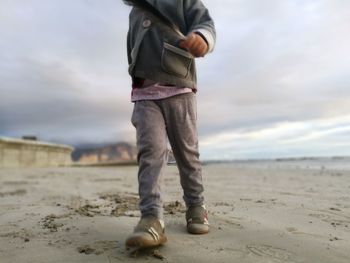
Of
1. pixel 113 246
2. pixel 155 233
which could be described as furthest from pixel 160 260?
pixel 113 246

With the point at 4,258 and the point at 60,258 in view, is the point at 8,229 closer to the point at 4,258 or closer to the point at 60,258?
the point at 4,258

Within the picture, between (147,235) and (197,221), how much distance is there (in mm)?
464

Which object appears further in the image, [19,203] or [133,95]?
[19,203]

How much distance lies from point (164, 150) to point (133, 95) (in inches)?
15.4

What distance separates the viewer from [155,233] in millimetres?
1746

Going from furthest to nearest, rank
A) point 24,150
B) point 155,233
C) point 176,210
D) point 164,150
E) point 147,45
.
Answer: point 24,150
point 176,210
point 147,45
point 164,150
point 155,233

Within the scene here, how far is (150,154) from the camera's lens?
197cm

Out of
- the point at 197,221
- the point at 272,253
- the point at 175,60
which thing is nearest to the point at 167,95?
the point at 175,60

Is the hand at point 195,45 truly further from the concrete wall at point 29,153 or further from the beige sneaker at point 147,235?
the concrete wall at point 29,153

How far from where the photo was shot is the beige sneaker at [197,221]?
6.64 feet

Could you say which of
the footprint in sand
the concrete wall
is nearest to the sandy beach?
the footprint in sand

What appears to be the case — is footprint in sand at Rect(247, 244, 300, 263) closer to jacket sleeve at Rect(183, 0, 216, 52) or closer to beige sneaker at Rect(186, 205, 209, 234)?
beige sneaker at Rect(186, 205, 209, 234)

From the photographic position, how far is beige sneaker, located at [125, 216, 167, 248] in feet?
5.43

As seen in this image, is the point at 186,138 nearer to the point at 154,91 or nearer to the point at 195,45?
the point at 154,91
